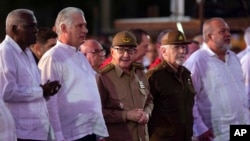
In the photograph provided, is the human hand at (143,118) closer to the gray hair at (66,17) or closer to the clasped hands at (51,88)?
the gray hair at (66,17)

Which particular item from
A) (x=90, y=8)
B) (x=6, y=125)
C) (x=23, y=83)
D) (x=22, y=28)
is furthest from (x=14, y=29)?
(x=90, y=8)

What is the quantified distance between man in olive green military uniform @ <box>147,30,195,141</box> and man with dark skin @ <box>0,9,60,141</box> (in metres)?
2.11

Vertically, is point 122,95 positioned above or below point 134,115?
above

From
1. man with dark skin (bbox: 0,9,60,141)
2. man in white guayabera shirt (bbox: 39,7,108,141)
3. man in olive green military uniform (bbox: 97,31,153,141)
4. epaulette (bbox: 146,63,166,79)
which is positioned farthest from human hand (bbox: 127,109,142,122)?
man with dark skin (bbox: 0,9,60,141)

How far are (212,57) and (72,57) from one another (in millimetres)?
2561

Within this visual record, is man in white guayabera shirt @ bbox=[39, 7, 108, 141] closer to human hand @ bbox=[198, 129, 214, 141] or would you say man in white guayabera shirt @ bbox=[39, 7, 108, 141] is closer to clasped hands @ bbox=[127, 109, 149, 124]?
clasped hands @ bbox=[127, 109, 149, 124]

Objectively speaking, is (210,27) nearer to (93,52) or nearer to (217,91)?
(217,91)

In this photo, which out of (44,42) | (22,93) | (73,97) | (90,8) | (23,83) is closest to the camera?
(22,93)

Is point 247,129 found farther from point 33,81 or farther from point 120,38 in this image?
point 33,81

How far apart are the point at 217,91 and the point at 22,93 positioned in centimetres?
338

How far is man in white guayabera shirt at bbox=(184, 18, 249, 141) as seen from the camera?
40.2 ft

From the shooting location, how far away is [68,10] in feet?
34.7

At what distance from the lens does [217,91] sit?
12.3 m

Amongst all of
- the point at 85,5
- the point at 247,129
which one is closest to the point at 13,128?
the point at 247,129
